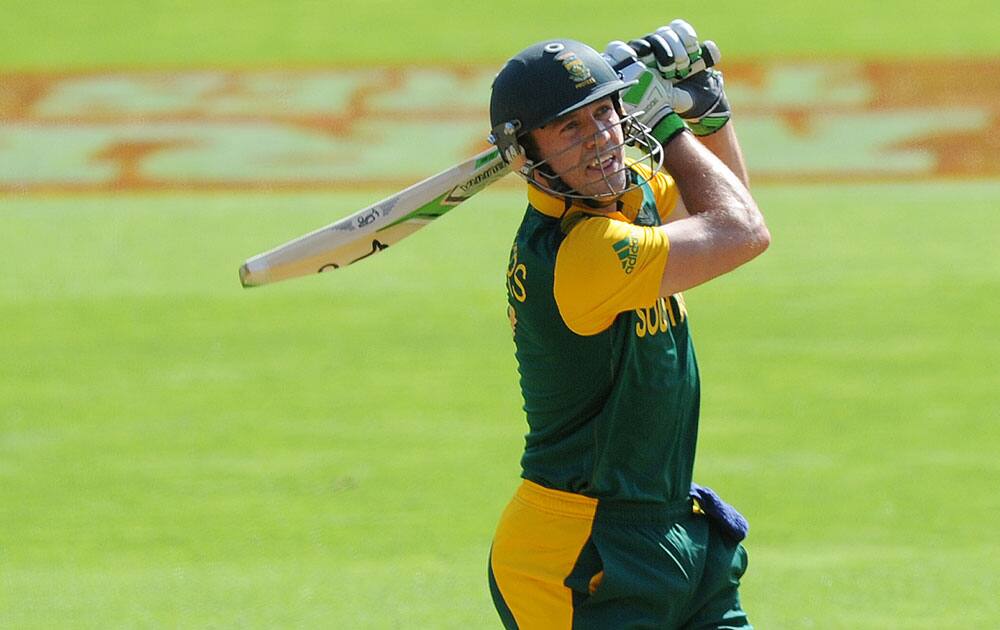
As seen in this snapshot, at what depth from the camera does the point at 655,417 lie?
3467 millimetres

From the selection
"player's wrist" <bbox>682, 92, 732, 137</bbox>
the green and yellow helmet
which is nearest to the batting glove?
"player's wrist" <bbox>682, 92, 732, 137</bbox>

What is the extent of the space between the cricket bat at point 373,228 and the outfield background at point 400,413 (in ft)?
7.31

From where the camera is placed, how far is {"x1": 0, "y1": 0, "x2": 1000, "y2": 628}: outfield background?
5887 mm

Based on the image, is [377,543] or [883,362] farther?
[883,362]

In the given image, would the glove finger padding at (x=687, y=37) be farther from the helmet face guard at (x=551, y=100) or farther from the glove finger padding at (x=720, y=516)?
the glove finger padding at (x=720, y=516)

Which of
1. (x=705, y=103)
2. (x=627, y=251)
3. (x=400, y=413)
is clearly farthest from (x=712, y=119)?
(x=400, y=413)

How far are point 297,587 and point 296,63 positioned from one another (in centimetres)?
1408

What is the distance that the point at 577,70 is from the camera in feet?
11.2

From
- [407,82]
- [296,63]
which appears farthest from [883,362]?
[296,63]

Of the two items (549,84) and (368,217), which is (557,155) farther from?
(368,217)

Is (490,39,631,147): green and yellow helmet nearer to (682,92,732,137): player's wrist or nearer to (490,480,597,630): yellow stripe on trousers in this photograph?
(682,92,732,137): player's wrist

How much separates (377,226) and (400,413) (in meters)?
4.58

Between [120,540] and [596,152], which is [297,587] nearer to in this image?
[120,540]

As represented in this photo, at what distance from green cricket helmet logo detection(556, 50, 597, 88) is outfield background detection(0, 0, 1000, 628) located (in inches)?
104
